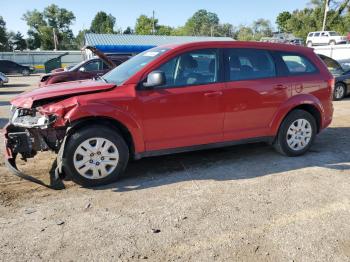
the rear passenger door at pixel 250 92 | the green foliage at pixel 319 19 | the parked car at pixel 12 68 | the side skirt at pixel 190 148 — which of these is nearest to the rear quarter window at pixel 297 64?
the rear passenger door at pixel 250 92

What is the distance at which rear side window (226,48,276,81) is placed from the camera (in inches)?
193

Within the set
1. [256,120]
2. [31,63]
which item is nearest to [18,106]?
[256,120]

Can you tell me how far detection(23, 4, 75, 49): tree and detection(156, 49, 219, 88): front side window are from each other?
84.6m

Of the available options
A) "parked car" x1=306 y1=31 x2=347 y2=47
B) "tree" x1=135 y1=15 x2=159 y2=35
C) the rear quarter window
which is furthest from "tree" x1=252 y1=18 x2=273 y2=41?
the rear quarter window

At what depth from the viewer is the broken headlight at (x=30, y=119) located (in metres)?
4.05

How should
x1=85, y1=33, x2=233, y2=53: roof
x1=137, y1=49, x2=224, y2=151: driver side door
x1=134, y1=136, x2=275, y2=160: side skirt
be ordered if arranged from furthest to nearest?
x1=85, y1=33, x2=233, y2=53: roof < x1=134, y1=136, x2=275, y2=160: side skirt < x1=137, y1=49, x2=224, y2=151: driver side door

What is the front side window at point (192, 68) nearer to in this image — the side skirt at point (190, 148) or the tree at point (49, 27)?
the side skirt at point (190, 148)

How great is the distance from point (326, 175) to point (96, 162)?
3.11 meters

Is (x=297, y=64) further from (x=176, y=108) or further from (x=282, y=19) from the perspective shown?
(x=282, y=19)

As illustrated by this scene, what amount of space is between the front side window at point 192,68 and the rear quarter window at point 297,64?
128cm

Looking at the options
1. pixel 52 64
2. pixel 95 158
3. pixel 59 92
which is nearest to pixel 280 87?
pixel 95 158

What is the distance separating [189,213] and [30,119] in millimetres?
2243

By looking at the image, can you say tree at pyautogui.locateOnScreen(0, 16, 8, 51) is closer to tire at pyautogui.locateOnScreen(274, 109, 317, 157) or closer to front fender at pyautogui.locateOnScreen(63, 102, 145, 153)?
front fender at pyautogui.locateOnScreen(63, 102, 145, 153)

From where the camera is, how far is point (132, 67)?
480 centimetres
